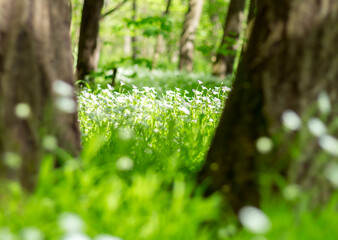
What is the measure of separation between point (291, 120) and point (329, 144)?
21 centimetres

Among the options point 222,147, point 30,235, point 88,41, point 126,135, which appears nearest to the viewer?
point 30,235

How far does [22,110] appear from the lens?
1.93 meters

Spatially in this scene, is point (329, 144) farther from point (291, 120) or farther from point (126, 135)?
point (126, 135)

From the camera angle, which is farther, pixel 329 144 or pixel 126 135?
pixel 126 135

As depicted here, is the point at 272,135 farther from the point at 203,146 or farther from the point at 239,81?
the point at 203,146

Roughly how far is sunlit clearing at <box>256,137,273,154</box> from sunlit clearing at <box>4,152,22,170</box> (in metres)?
1.19

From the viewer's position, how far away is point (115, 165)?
2.38 metres

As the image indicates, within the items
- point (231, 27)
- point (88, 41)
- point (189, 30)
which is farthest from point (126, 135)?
point (189, 30)

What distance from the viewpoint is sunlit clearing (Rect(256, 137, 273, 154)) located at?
1987mm

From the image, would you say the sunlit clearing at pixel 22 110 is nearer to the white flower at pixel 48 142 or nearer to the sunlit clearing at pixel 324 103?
the white flower at pixel 48 142

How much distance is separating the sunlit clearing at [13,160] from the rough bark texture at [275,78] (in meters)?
1.05

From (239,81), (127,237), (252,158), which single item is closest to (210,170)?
(252,158)

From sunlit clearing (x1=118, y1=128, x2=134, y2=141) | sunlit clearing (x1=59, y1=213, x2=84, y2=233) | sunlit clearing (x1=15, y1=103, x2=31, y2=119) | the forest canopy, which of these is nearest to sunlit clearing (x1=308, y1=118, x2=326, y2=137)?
the forest canopy

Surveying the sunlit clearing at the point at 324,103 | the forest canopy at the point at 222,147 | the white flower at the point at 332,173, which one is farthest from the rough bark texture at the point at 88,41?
the white flower at the point at 332,173
